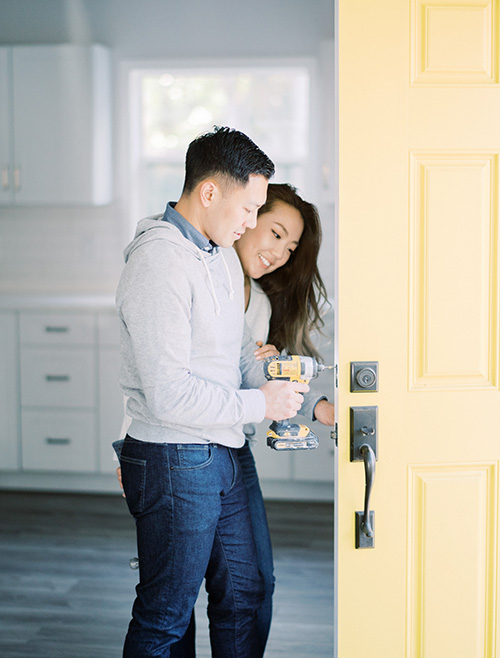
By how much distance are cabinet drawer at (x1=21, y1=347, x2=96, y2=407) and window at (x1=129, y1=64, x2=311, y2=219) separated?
3.77 feet

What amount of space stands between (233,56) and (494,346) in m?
3.35

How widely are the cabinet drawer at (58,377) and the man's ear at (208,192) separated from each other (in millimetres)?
2549

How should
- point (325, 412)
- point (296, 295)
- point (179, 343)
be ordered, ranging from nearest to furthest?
point (179, 343), point (325, 412), point (296, 295)

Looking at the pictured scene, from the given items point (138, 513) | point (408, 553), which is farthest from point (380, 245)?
point (138, 513)

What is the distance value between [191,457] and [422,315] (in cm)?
62

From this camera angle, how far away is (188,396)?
1.58 m

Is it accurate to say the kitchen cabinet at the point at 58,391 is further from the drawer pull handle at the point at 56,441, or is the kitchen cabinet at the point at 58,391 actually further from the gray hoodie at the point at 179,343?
the gray hoodie at the point at 179,343

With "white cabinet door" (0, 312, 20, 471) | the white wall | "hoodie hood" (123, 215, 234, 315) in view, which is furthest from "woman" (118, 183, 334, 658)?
"white cabinet door" (0, 312, 20, 471)

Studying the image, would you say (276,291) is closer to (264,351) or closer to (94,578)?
(264,351)

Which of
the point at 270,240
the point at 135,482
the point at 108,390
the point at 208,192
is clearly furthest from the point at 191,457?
the point at 108,390

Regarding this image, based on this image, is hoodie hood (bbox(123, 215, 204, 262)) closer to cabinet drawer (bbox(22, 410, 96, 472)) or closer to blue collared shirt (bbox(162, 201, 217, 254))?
blue collared shirt (bbox(162, 201, 217, 254))

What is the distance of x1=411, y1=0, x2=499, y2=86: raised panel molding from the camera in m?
1.60

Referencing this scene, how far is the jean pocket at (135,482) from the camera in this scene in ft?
5.53

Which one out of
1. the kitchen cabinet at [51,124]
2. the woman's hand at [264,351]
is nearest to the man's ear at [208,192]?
the woman's hand at [264,351]
